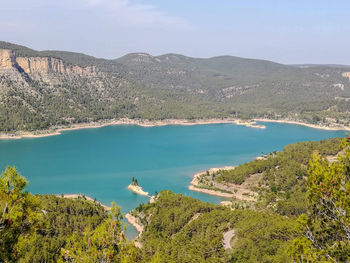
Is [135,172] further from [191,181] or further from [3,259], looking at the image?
[3,259]

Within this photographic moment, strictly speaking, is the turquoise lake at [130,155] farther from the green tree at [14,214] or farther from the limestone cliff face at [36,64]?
the limestone cliff face at [36,64]

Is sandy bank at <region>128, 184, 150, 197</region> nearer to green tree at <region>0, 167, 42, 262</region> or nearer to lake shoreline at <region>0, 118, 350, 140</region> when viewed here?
green tree at <region>0, 167, 42, 262</region>

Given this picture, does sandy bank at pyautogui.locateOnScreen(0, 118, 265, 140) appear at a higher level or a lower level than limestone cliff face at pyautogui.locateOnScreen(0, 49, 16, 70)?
lower

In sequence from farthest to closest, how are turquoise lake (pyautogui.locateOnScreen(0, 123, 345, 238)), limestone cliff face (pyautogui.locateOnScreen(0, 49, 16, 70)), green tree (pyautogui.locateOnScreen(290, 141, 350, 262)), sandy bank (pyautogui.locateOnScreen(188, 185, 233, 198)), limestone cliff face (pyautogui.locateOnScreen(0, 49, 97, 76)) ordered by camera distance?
limestone cliff face (pyautogui.locateOnScreen(0, 49, 97, 76)) → limestone cliff face (pyautogui.locateOnScreen(0, 49, 16, 70)) → turquoise lake (pyautogui.locateOnScreen(0, 123, 345, 238)) → sandy bank (pyautogui.locateOnScreen(188, 185, 233, 198)) → green tree (pyautogui.locateOnScreen(290, 141, 350, 262))

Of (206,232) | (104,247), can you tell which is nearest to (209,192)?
(206,232)

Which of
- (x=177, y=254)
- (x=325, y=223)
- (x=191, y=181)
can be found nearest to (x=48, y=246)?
(x=177, y=254)

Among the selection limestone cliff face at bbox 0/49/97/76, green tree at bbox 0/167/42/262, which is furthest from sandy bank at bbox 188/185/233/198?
limestone cliff face at bbox 0/49/97/76

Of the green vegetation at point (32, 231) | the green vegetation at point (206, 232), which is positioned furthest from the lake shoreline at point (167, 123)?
the green vegetation at point (32, 231)
